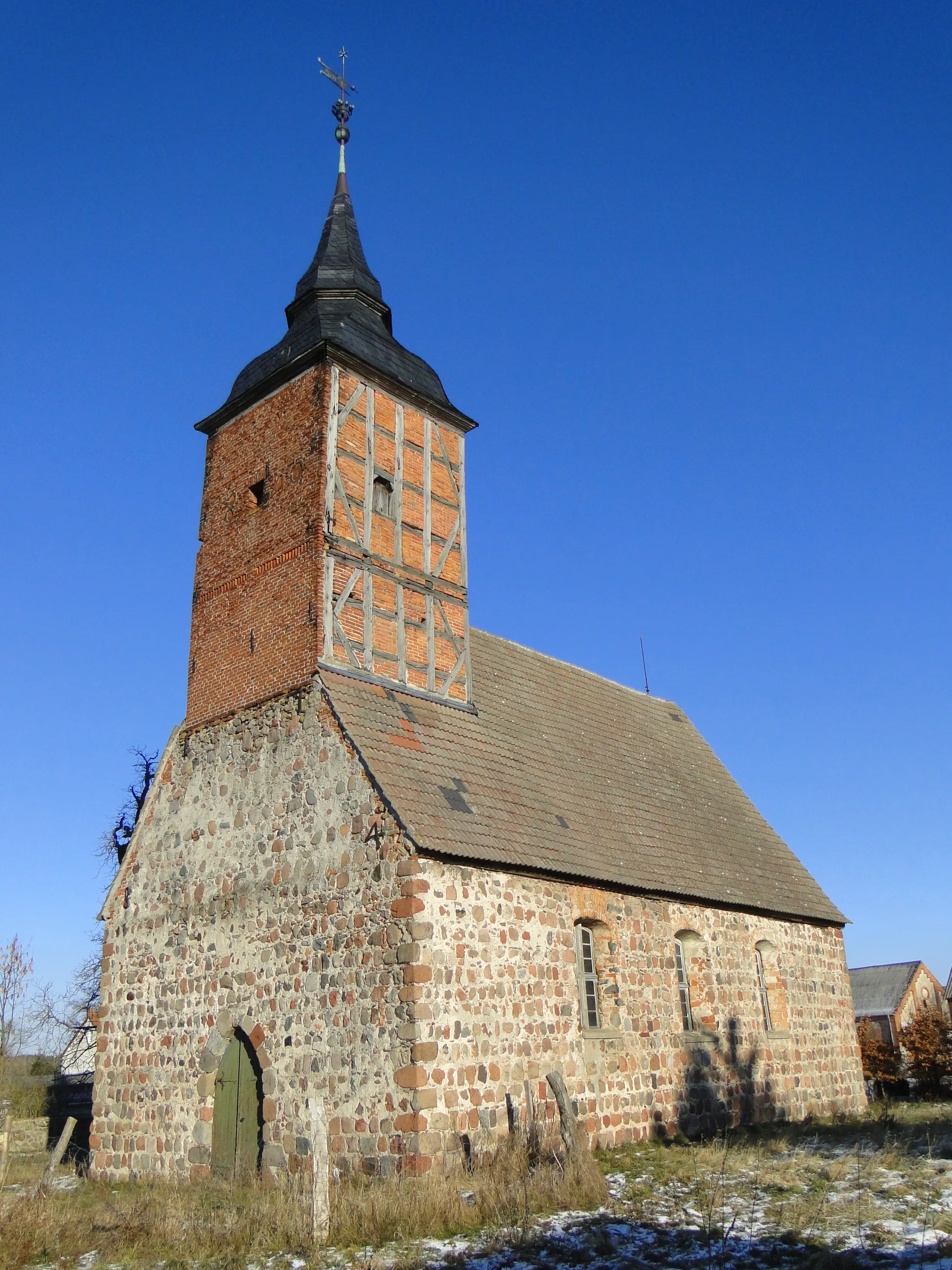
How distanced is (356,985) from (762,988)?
8976 millimetres

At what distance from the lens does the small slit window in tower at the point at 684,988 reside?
15.7 meters

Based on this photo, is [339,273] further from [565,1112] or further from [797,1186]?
[797,1186]

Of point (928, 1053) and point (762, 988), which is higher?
point (762, 988)

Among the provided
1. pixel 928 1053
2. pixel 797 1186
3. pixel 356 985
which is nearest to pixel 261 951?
pixel 356 985

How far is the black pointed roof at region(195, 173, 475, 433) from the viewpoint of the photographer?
16.2m

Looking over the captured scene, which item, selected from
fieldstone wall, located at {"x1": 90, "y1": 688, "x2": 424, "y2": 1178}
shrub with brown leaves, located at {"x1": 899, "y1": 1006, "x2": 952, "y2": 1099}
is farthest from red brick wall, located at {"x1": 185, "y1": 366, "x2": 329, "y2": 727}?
shrub with brown leaves, located at {"x1": 899, "y1": 1006, "x2": 952, "y2": 1099}

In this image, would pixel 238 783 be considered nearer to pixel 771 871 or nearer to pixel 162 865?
pixel 162 865

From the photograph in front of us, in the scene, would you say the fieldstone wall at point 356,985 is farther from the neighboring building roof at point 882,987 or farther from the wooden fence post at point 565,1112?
the neighboring building roof at point 882,987

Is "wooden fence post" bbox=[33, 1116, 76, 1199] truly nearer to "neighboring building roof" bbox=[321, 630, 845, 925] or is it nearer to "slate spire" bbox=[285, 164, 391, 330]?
"neighboring building roof" bbox=[321, 630, 845, 925]

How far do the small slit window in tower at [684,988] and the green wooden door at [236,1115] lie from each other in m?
6.50

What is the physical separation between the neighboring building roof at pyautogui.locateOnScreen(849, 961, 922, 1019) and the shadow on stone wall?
132 feet

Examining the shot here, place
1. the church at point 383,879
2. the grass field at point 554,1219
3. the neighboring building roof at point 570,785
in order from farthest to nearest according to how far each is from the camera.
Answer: the neighboring building roof at point 570,785 < the church at point 383,879 < the grass field at point 554,1219

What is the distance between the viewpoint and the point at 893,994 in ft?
176

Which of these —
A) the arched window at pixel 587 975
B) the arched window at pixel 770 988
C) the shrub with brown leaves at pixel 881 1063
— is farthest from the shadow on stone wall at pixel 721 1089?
the shrub with brown leaves at pixel 881 1063
